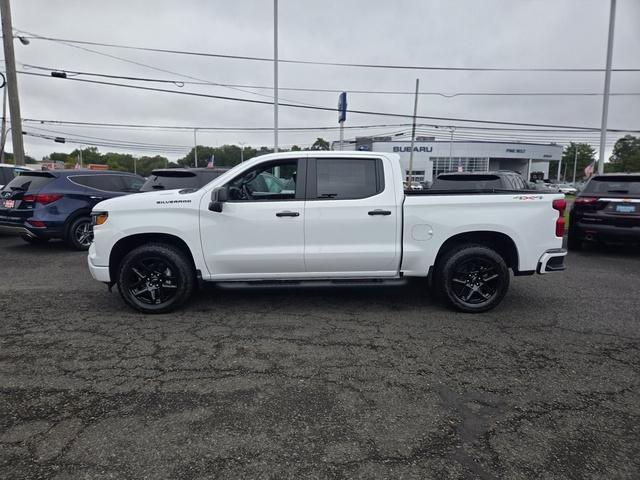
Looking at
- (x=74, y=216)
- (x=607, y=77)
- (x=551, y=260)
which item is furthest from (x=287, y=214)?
(x=607, y=77)

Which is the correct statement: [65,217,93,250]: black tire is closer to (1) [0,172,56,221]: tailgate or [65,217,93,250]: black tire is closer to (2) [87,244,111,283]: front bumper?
(1) [0,172,56,221]: tailgate

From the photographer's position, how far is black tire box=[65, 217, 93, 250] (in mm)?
9102

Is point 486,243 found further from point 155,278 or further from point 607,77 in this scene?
point 607,77

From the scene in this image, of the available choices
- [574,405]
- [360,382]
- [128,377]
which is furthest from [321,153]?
[574,405]

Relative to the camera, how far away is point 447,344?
14.0 ft

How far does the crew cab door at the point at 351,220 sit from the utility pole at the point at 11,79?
15.0m

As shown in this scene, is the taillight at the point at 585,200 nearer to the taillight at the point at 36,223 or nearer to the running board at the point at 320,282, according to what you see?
the running board at the point at 320,282

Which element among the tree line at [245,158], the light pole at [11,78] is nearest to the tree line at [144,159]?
the tree line at [245,158]

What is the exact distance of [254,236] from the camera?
A: 16.3 ft

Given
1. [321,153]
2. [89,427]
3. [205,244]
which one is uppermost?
[321,153]

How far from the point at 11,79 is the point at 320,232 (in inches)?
633

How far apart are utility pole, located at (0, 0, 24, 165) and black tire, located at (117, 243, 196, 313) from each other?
545 inches

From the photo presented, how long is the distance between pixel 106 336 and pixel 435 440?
3392 mm

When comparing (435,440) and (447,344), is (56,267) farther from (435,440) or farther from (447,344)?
(435,440)
